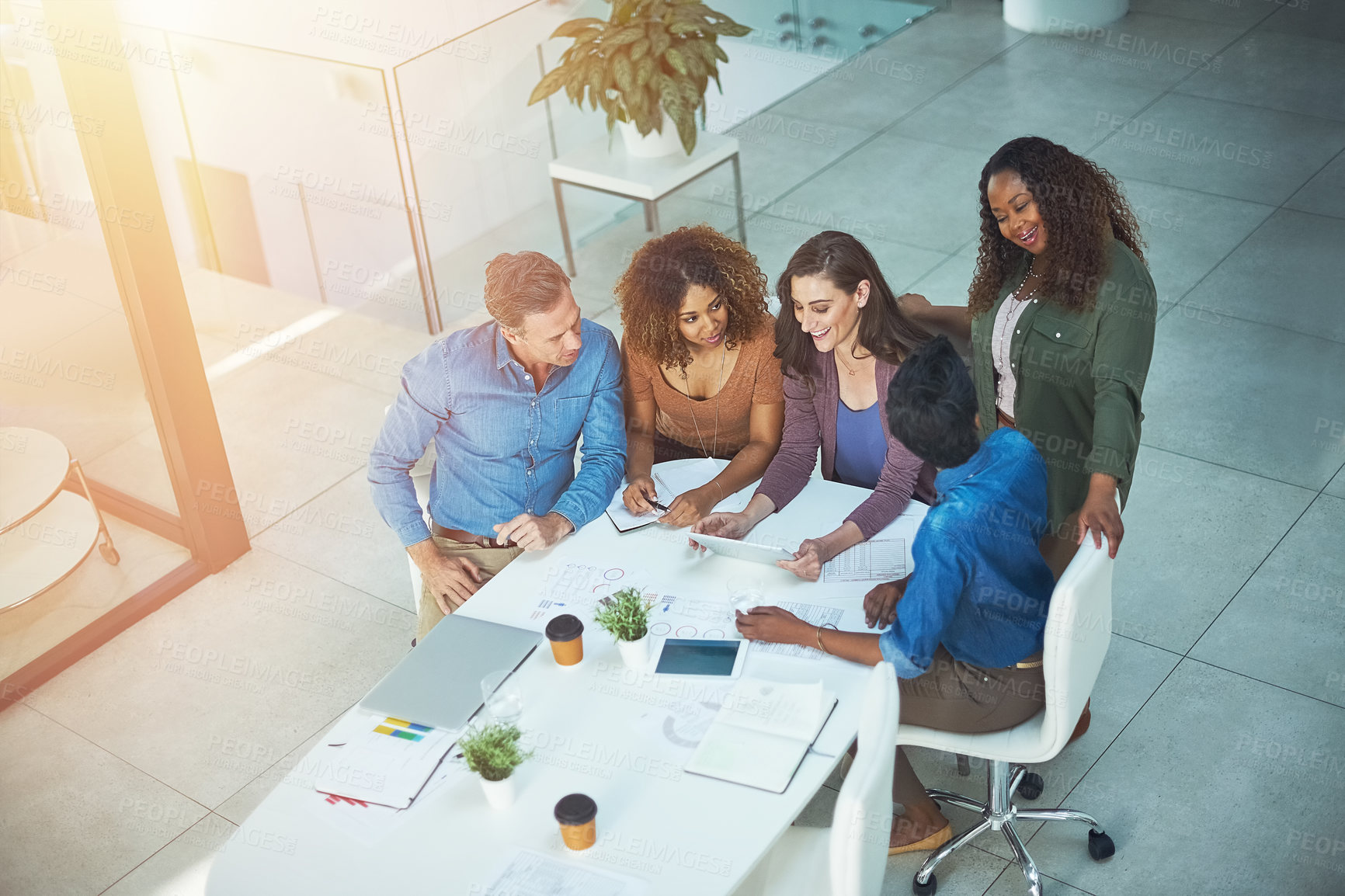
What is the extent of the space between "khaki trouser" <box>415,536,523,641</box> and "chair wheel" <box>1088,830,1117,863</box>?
1.53 metres

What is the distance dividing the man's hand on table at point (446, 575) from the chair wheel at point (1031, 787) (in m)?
1.45

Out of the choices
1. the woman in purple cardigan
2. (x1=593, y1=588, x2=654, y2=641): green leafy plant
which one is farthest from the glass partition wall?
(x1=593, y1=588, x2=654, y2=641): green leafy plant

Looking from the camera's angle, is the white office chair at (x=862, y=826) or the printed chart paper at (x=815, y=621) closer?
the white office chair at (x=862, y=826)

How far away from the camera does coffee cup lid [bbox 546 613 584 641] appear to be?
8.40 feet

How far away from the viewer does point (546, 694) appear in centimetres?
253

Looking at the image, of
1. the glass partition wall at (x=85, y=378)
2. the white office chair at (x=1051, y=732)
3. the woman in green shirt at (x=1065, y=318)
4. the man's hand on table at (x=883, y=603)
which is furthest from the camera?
the glass partition wall at (x=85, y=378)

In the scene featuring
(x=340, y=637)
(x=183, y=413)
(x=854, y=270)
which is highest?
(x=854, y=270)

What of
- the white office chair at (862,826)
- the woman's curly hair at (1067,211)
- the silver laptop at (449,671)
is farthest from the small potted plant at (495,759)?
the woman's curly hair at (1067,211)

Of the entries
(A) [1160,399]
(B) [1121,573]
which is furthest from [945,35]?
(B) [1121,573]

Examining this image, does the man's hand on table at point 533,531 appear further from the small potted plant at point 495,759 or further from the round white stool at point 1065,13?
the round white stool at point 1065,13

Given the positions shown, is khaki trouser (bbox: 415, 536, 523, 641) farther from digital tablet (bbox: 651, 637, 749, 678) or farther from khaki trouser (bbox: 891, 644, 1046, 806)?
khaki trouser (bbox: 891, 644, 1046, 806)

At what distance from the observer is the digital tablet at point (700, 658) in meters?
2.54

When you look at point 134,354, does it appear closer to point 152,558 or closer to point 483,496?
point 152,558

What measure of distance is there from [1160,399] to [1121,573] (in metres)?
1.06
